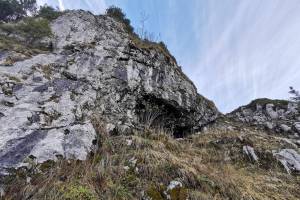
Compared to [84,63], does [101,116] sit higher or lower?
lower

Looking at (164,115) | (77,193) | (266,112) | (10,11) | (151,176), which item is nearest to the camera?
(77,193)

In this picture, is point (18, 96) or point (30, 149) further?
point (18, 96)

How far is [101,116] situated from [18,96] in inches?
83.2

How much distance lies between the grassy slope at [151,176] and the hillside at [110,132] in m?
0.02

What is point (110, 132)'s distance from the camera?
6832mm

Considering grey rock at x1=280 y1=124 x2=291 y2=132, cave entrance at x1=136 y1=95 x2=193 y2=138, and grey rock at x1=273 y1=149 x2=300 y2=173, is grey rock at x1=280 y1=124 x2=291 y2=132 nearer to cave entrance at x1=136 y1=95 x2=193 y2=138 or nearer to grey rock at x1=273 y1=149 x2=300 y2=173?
cave entrance at x1=136 y1=95 x2=193 y2=138

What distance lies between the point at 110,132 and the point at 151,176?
6.67 feet

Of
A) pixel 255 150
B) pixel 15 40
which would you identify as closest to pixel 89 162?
pixel 255 150

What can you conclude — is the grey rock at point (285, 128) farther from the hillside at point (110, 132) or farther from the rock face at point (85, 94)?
the hillside at point (110, 132)

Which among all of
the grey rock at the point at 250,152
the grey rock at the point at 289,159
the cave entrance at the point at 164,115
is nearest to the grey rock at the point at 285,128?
the cave entrance at the point at 164,115

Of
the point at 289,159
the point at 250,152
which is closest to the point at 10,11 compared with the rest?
the point at 250,152

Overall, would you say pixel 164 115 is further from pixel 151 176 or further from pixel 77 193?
pixel 77 193

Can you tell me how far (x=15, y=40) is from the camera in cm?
1063

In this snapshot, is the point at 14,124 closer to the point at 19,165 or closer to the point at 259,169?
the point at 19,165
